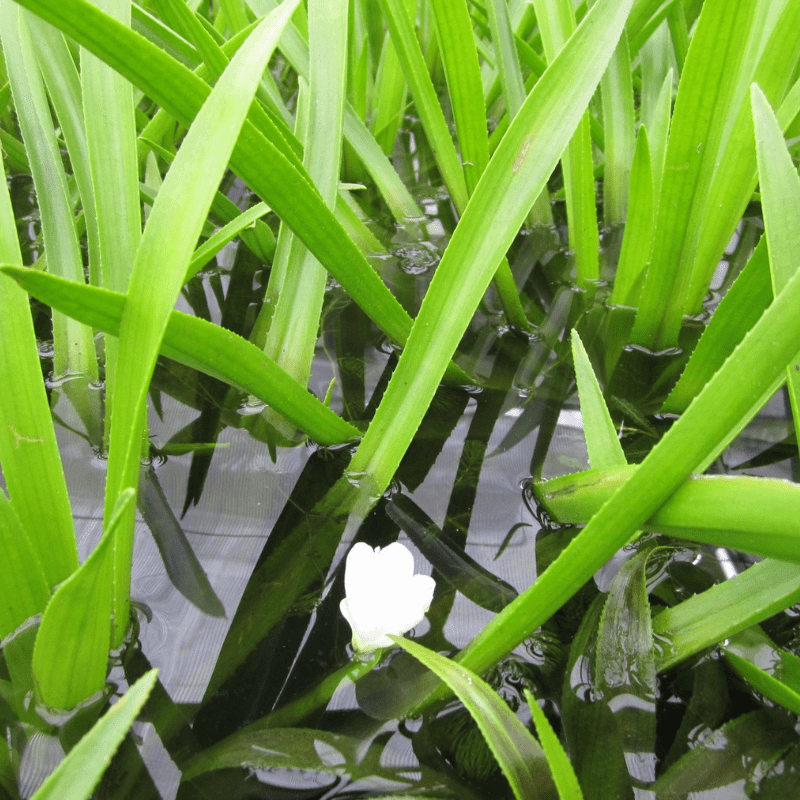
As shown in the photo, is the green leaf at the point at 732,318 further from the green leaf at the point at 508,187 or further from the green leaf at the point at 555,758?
the green leaf at the point at 555,758

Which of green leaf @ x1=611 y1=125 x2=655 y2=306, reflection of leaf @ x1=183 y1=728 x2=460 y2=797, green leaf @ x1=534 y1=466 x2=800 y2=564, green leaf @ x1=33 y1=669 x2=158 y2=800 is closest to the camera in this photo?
green leaf @ x1=33 y1=669 x2=158 y2=800

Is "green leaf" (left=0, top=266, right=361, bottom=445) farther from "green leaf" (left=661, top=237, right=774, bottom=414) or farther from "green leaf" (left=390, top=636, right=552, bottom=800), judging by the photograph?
"green leaf" (left=661, top=237, right=774, bottom=414)

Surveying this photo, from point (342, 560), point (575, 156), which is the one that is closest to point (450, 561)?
point (342, 560)

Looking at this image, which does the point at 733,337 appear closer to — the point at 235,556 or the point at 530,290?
the point at 530,290

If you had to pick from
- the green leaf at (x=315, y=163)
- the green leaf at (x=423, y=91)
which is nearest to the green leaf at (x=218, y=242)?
the green leaf at (x=315, y=163)

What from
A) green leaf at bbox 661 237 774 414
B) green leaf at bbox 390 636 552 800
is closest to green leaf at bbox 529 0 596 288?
green leaf at bbox 661 237 774 414

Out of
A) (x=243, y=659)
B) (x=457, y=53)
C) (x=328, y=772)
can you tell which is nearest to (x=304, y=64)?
(x=457, y=53)

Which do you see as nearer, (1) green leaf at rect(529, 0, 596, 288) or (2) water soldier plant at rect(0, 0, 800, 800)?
(2) water soldier plant at rect(0, 0, 800, 800)
